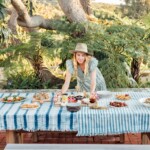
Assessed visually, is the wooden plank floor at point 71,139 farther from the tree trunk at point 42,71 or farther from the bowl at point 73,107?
the tree trunk at point 42,71

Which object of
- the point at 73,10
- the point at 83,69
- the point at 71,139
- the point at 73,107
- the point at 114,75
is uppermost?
the point at 73,10

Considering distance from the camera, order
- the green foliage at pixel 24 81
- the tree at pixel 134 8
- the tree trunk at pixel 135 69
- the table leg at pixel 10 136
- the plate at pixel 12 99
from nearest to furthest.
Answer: the table leg at pixel 10 136, the plate at pixel 12 99, the green foliage at pixel 24 81, the tree trunk at pixel 135 69, the tree at pixel 134 8

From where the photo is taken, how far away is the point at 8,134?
3262 mm

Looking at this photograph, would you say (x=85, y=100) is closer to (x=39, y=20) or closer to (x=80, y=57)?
(x=80, y=57)

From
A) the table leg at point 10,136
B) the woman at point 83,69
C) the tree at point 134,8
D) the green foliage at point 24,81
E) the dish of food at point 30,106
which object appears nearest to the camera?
the dish of food at point 30,106

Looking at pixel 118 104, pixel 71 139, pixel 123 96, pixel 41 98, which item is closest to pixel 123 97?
pixel 123 96

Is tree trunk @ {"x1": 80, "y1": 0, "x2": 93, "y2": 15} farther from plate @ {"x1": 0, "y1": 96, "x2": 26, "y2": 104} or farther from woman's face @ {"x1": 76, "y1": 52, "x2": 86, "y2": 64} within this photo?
plate @ {"x1": 0, "y1": 96, "x2": 26, "y2": 104}

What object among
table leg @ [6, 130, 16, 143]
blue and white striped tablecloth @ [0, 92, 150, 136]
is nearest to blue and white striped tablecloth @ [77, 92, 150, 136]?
blue and white striped tablecloth @ [0, 92, 150, 136]

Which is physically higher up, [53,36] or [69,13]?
[69,13]

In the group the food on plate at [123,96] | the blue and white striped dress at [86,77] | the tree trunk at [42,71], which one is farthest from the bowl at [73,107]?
the tree trunk at [42,71]

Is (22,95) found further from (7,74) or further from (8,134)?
(7,74)
